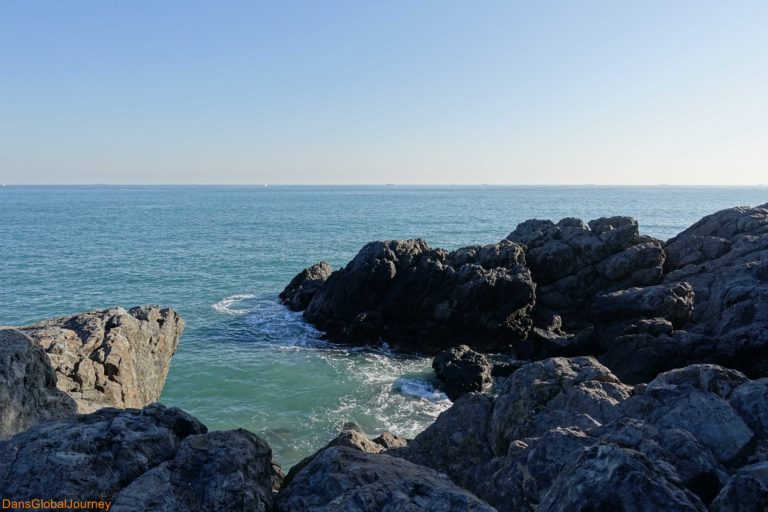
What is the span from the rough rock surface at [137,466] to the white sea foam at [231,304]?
33.5 metres

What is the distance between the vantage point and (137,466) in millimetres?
7461

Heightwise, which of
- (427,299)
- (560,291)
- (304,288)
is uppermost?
(560,291)

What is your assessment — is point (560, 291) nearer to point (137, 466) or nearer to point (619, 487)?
point (619, 487)

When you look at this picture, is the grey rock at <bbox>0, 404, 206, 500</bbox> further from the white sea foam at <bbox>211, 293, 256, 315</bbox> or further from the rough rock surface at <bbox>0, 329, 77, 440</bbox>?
the white sea foam at <bbox>211, 293, 256, 315</bbox>

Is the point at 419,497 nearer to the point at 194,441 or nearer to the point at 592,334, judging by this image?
the point at 194,441

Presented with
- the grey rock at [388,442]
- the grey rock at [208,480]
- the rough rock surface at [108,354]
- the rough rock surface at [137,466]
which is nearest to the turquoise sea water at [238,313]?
the rough rock surface at [108,354]

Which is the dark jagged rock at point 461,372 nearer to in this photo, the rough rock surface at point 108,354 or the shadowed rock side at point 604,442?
the shadowed rock side at point 604,442

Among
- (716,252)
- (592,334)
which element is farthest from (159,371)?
(716,252)

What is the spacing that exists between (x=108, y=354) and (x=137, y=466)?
1028 cm

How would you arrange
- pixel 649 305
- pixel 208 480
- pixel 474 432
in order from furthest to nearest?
pixel 649 305, pixel 474 432, pixel 208 480

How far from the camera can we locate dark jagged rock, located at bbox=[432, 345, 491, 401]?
25906 mm

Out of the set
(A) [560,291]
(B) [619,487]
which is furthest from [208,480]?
(A) [560,291]

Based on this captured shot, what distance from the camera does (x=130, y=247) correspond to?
70.1 metres

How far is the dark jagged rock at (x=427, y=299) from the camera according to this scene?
34.4 m
